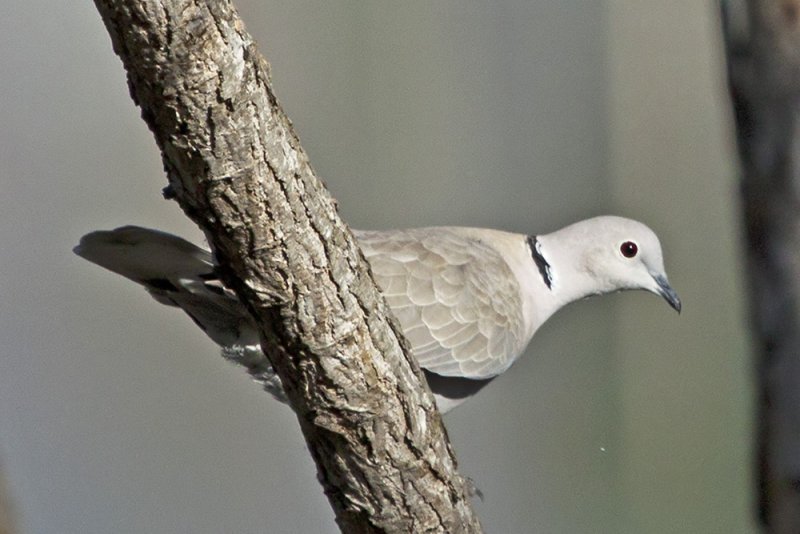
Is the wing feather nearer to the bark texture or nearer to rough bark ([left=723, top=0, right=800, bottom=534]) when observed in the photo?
rough bark ([left=723, top=0, right=800, bottom=534])

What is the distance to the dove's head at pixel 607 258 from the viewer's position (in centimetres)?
240

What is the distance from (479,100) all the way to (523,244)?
745 mm

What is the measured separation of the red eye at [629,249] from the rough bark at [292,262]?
118 centimetres

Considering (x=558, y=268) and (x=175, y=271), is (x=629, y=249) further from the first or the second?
(x=175, y=271)

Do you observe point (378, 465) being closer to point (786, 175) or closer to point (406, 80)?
point (786, 175)

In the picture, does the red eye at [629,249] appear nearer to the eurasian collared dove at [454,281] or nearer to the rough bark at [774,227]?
the eurasian collared dove at [454,281]

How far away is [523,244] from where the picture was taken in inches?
96.7

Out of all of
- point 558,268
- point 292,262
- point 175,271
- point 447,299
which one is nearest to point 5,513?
point 292,262

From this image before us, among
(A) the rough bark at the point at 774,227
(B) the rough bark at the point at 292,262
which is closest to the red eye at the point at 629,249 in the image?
(A) the rough bark at the point at 774,227

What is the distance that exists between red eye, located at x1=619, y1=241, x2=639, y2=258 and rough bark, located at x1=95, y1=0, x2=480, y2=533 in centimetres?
118

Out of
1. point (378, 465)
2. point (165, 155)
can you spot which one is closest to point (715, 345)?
point (378, 465)

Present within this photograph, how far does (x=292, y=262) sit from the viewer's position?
1.12 meters

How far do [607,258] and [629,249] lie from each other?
0.06 meters

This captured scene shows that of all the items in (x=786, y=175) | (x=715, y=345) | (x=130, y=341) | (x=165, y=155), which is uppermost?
(x=165, y=155)
